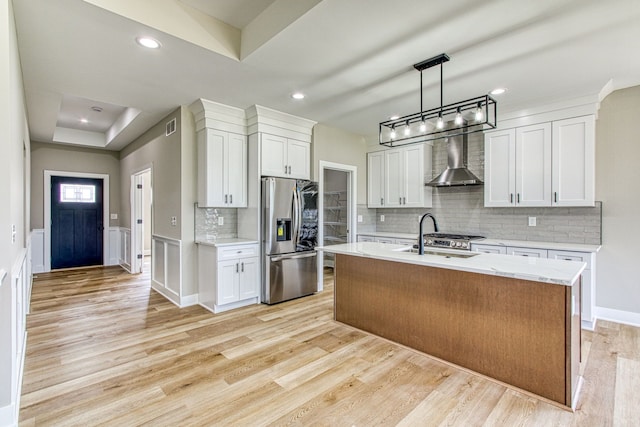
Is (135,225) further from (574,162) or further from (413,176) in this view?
(574,162)

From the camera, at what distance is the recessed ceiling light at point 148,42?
8.24ft

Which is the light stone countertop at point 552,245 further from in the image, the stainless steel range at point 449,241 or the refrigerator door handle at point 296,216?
the refrigerator door handle at point 296,216

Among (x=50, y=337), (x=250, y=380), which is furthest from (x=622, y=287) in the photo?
(x=50, y=337)

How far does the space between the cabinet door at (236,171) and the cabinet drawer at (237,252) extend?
596mm

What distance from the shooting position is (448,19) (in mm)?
2221

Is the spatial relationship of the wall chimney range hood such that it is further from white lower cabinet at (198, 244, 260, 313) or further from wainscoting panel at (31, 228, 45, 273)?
wainscoting panel at (31, 228, 45, 273)

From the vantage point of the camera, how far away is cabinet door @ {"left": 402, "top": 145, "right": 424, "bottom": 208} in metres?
5.10

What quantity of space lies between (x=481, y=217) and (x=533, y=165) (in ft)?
3.35

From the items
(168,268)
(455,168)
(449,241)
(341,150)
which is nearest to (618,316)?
(449,241)

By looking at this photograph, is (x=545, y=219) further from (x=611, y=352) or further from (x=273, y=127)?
(x=273, y=127)

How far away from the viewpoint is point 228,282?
394cm

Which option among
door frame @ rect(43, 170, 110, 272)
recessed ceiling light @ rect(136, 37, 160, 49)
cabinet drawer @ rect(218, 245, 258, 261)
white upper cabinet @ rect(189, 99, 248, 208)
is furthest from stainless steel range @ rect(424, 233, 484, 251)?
door frame @ rect(43, 170, 110, 272)

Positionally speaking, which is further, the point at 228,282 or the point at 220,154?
the point at 220,154

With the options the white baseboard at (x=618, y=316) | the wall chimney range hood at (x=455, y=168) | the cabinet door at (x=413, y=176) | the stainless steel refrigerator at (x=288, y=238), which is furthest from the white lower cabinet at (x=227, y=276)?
the white baseboard at (x=618, y=316)
